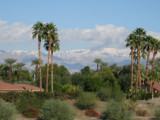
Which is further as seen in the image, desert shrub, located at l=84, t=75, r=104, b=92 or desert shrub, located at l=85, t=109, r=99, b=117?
desert shrub, located at l=84, t=75, r=104, b=92

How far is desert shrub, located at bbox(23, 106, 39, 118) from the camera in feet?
118

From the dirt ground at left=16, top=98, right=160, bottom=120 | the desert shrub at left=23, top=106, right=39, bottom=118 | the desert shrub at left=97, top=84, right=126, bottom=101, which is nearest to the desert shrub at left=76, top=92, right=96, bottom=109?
the dirt ground at left=16, top=98, right=160, bottom=120

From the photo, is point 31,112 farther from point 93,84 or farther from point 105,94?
point 93,84

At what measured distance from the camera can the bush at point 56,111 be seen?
32.4 metres

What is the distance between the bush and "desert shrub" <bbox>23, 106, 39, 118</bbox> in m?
2.94

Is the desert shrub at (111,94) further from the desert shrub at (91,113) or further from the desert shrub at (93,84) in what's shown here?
the desert shrub at (93,84)

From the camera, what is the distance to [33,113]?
36.2 metres

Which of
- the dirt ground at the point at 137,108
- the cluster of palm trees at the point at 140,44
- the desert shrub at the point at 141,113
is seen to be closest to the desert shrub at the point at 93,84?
the cluster of palm trees at the point at 140,44

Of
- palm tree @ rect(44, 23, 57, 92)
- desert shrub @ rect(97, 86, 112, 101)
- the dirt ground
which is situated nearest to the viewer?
the dirt ground

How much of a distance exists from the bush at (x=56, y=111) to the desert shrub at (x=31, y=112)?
2.94 meters

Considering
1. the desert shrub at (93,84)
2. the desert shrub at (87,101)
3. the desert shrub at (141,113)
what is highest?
the desert shrub at (93,84)

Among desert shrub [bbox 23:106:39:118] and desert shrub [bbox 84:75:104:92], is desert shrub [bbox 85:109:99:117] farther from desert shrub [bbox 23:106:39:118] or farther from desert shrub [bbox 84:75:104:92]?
desert shrub [bbox 84:75:104:92]

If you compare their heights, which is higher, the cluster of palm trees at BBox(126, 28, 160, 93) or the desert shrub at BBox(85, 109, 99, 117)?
the cluster of palm trees at BBox(126, 28, 160, 93)

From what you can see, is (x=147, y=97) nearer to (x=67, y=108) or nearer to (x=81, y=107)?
(x=81, y=107)
